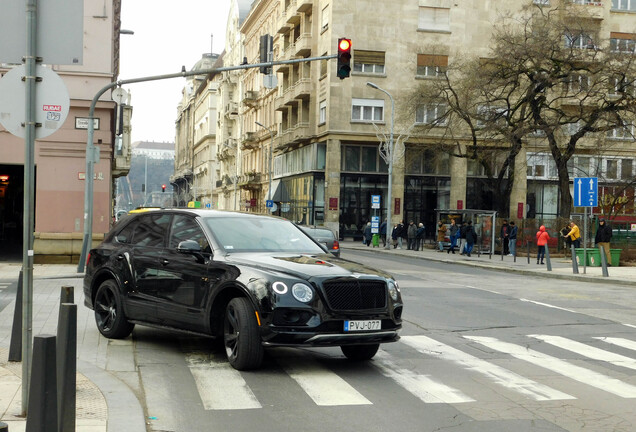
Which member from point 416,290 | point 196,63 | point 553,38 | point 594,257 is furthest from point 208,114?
point 416,290

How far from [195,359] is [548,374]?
12.4 feet

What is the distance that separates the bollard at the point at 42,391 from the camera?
4824 mm

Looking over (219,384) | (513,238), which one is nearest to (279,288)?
(219,384)

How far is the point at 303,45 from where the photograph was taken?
6016cm

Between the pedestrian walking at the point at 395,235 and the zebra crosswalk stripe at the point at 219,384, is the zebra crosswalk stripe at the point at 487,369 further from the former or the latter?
the pedestrian walking at the point at 395,235

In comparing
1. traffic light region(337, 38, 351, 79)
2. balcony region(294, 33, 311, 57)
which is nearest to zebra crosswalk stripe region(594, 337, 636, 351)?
traffic light region(337, 38, 351, 79)

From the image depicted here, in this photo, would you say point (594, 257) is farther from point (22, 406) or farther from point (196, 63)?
point (196, 63)

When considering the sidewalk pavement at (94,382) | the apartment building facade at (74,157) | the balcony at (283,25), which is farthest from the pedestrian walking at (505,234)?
the balcony at (283,25)

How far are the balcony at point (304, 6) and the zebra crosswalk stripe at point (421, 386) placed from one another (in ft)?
176

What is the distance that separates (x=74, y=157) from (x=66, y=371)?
21.5 m

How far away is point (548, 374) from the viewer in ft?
29.0

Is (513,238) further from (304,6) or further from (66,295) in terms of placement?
(66,295)

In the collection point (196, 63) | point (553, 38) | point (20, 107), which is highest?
point (196, 63)

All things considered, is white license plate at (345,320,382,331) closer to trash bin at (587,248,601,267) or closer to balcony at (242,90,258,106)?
trash bin at (587,248,601,267)
